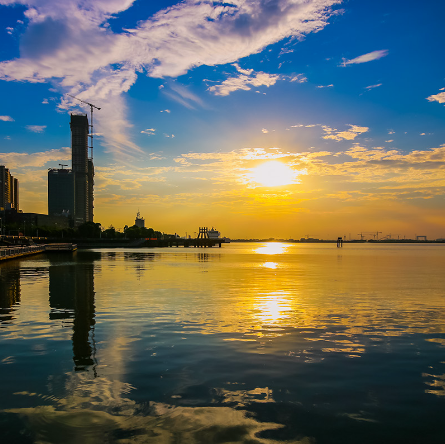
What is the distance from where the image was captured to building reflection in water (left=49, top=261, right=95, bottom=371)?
1462 cm

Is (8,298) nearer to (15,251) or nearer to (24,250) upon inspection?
(15,251)

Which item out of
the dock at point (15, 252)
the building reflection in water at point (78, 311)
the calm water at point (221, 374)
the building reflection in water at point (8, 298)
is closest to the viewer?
the calm water at point (221, 374)

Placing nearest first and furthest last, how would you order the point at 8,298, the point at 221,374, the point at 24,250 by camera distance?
1. the point at 221,374
2. the point at 8,298
3. the point at 24,250

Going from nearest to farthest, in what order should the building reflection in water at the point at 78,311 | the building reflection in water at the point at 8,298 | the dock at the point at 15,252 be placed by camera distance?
the building reflection in water at the point at 78,311
the building reflection in water at the point at 8,298
the dock at the point at 15,252

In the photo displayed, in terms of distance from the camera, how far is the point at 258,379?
12.0 metres

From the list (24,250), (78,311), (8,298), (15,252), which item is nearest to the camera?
(78,311)

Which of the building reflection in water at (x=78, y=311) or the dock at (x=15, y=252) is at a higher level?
the dock at (x=15, y=252)

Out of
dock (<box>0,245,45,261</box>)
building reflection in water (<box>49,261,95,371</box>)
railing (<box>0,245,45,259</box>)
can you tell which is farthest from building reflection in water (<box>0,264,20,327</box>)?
railing (<box>0,245,45,259</box>)

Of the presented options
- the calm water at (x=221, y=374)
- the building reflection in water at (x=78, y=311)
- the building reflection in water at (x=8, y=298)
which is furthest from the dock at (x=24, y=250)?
the calm water at (x=221, y=374)

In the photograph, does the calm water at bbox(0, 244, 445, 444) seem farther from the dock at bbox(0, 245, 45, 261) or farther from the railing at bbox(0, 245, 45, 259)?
the railing at bbox(0, 245, 45, 259)

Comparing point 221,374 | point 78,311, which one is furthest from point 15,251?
point 221,374

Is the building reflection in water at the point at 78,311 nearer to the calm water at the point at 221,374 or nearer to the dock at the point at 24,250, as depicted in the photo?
the calm water at the point at 221,374

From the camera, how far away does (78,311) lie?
79.4ft

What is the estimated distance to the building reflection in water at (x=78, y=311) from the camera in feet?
48.0
